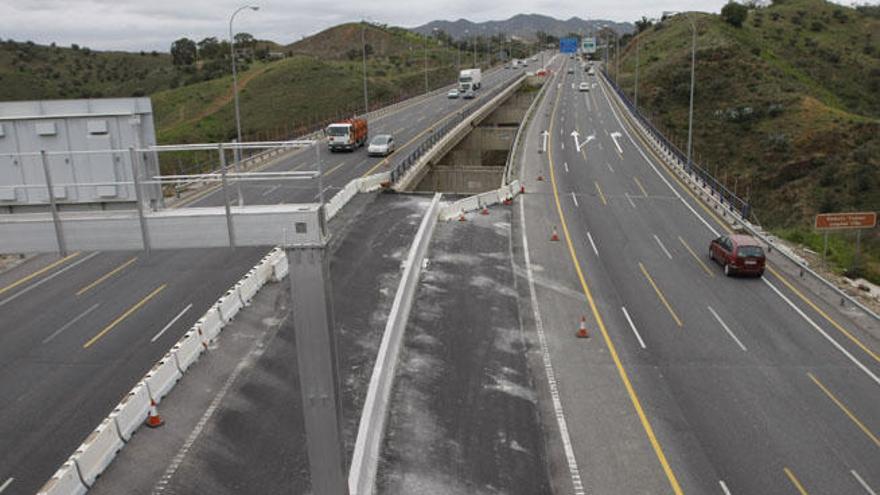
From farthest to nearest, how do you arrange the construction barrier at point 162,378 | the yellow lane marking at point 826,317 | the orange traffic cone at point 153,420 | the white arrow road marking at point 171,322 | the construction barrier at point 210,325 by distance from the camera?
1. the yellow lane marking at point 826,317
2. the white arrow road marking at point 171,322
3. the construction barrier at point 210,325
4. the construction barrier at point 162,378
5. the orange traffic cone at point 153,420

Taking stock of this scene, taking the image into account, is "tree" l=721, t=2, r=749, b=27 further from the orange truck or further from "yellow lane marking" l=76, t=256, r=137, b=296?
"yellow lane marking" l=76, t=256, r=137, b=296

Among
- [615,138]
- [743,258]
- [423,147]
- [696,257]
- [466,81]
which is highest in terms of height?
[466,81]

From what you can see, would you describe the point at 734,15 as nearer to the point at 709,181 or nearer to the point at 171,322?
the point at 709,181

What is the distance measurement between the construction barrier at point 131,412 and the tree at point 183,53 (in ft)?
446

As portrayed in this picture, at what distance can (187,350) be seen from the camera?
1759 cm

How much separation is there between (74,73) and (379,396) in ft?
426

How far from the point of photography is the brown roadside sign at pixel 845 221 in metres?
28.4

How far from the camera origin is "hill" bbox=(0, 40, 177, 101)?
10419 centimetres

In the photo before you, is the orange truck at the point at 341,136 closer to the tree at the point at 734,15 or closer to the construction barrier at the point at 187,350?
the construction barrier at the point at 187,350

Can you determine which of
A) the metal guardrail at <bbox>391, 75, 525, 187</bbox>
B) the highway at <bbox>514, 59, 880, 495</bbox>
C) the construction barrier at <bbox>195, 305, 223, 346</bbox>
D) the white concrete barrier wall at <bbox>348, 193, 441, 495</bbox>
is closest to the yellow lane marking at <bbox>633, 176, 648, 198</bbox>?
the highway at <bbox>514, 59, 880, 495</bbox>

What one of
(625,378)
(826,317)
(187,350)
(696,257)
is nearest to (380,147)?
(696,257)

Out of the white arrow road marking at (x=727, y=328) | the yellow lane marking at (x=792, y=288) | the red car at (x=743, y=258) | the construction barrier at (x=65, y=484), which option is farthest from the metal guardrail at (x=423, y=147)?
the construction barrier at (x=65, y=484)

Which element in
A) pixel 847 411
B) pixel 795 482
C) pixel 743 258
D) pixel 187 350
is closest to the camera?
pixel 795 482

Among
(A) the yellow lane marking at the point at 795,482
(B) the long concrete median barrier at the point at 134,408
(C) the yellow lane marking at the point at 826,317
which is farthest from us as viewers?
(C) the yellow lane marking at the point at 826,317
